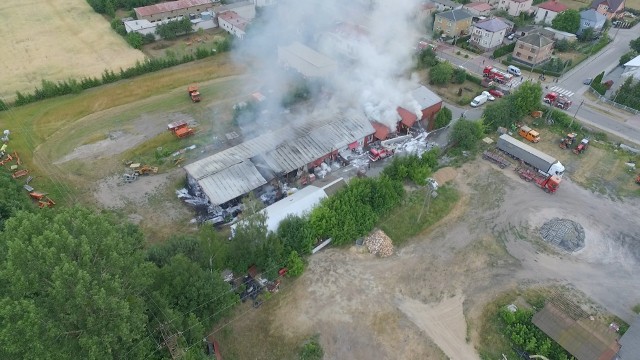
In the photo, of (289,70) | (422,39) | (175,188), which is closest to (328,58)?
(289,70)

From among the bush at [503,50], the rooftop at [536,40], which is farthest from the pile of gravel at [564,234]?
the bush at [503,50]

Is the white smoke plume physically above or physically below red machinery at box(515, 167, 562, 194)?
above

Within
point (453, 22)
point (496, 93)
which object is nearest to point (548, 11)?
point (453, 22)

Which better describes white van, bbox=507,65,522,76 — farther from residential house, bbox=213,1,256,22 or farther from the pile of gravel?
residential house, bbox=213,1,256,22

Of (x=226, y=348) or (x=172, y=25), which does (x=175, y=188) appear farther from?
(x=172, y=25)

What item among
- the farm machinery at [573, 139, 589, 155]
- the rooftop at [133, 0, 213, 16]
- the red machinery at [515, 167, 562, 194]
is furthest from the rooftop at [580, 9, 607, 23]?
the rooftop at [133, 0, 213, 16]

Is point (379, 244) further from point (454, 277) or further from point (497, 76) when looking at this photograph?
point (497, 76)

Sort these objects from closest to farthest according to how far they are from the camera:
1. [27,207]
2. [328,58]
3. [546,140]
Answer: [27,207] < [546,140] < [328,58]
